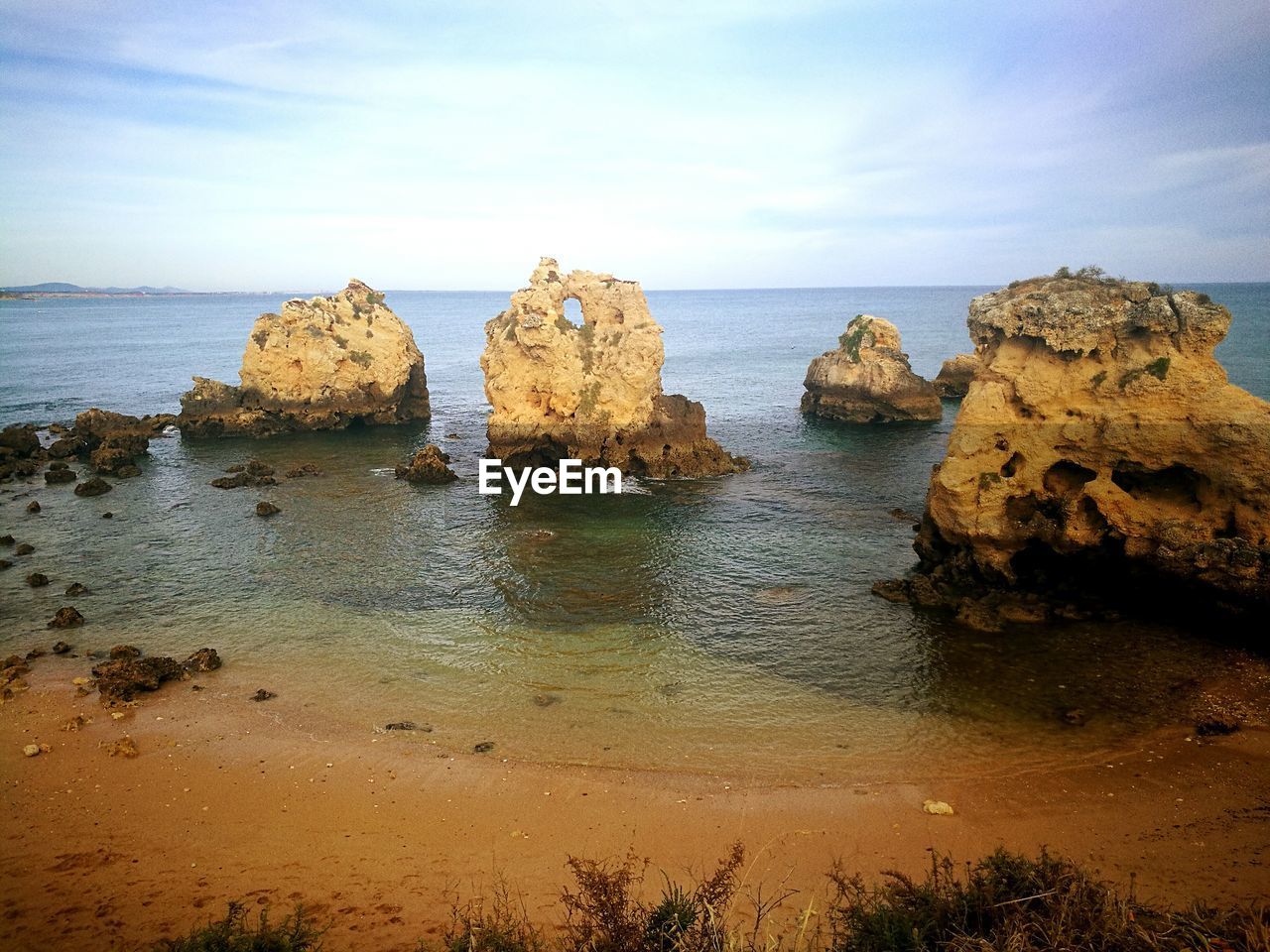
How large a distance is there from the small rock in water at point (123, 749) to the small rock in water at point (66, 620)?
7121 mm

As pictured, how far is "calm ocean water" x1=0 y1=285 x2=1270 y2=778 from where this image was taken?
1577 centimetres

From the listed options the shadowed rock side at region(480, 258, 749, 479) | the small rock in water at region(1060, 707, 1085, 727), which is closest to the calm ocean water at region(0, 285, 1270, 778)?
the small rock in water at region(1060, 707, 1085, 727)

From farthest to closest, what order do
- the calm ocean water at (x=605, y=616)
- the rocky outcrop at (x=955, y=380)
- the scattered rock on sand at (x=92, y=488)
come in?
the rocky outcrop at (x=955, y=380) < the scattered rock on sand at (x=92, y=488) < the calm ocean water at (x=605, y=616)

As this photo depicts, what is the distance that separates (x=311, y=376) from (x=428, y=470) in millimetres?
16568

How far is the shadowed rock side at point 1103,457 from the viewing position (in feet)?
58.5

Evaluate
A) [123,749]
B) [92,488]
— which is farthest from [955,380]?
[123,749]

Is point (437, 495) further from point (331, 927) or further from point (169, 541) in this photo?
point (331, 927)

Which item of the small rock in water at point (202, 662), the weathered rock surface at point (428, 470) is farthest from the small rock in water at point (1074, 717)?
the weathered rock surface at point (428, 470)

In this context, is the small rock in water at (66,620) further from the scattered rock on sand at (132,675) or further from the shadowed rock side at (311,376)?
the shadowed rock side at (311,376)

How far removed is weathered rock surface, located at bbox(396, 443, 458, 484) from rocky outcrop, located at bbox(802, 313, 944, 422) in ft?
85.6

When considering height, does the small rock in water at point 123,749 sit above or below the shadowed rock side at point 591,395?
below

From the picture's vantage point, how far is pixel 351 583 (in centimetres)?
2347

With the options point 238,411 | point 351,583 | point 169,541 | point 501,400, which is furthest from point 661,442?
point 238,411

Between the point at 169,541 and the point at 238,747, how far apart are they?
1520cm
